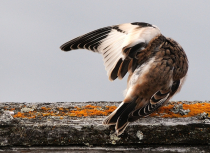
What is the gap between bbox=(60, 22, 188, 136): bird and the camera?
3.38m

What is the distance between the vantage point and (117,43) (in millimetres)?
4211

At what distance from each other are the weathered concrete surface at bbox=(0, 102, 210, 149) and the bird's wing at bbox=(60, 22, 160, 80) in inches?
40.4

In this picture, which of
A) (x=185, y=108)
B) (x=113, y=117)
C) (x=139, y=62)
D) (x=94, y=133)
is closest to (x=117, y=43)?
(x=139, y=62)

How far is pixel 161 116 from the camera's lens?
3.33 m

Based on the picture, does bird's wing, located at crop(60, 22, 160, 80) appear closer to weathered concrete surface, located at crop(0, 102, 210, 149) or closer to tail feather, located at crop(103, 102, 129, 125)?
tail feather, located at crop(103, 102, 129, 125)

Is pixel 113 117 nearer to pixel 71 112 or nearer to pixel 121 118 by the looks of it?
pixel 121 118

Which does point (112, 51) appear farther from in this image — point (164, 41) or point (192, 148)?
point (192, 148)

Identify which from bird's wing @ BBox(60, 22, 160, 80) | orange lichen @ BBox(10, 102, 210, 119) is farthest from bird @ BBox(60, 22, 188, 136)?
orange lichen @ BBox(10, 102, 210, 119)

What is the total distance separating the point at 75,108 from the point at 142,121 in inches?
35.1

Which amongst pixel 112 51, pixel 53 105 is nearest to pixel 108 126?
pixel 53 105

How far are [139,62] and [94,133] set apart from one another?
3.87ft

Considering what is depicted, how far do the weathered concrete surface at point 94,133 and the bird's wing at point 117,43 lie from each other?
1026 millimetres

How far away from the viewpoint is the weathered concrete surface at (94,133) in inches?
117

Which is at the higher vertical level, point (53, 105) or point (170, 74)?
→ point (170, 74)
